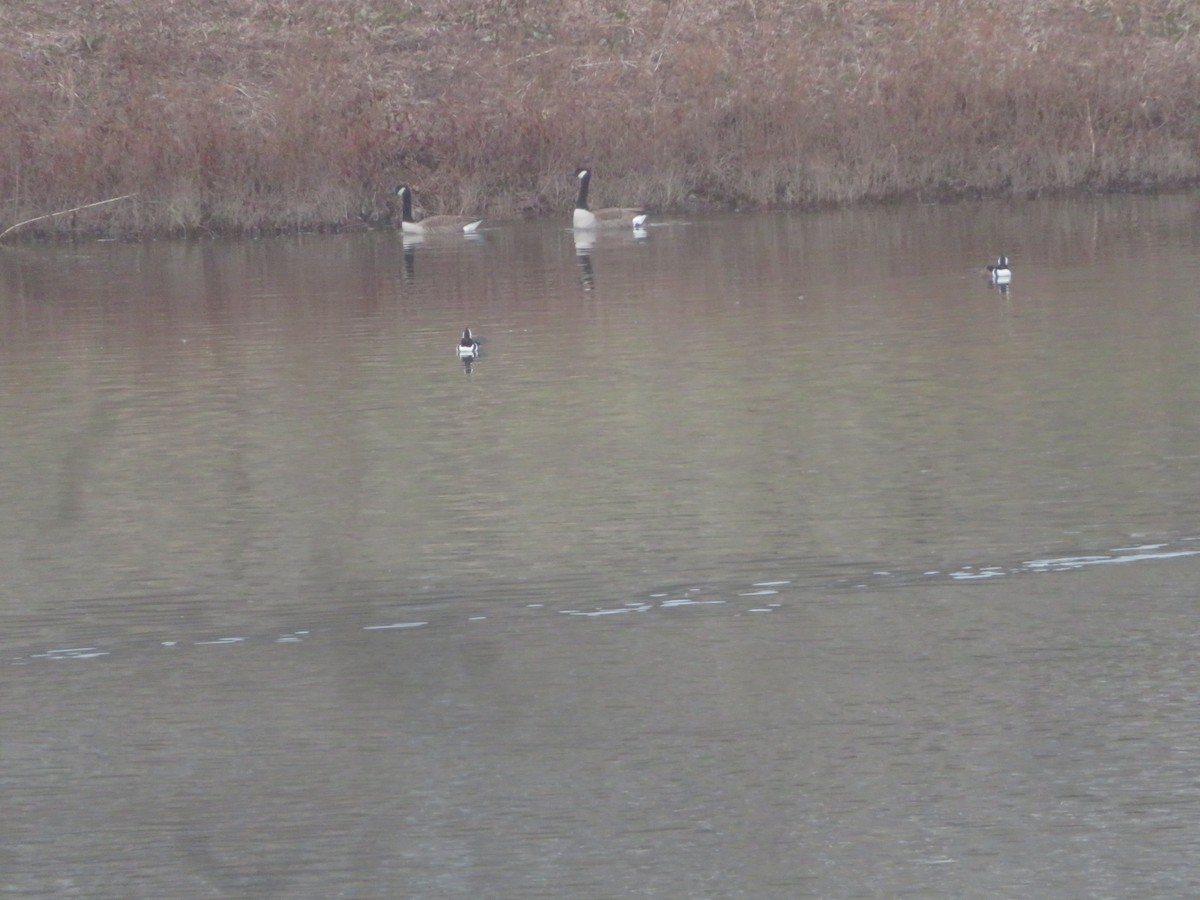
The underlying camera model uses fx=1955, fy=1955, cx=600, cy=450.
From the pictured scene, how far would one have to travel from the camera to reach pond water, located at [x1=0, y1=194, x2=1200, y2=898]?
478 centimetres

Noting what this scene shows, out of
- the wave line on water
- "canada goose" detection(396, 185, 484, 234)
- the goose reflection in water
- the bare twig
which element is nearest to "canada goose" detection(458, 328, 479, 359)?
the goose reflection in water

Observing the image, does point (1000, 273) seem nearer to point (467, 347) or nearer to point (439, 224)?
point (467, 347)

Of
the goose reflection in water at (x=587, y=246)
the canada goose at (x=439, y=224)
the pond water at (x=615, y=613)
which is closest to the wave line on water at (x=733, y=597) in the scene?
the pond water at (x=615, y=613)

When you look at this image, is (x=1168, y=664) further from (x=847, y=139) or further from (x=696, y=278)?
(x=847, y=139)

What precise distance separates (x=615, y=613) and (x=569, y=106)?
21.3 m

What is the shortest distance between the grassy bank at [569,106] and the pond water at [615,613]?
11607mm

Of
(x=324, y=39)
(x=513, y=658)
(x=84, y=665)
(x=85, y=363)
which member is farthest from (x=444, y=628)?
(x=324, y=39)

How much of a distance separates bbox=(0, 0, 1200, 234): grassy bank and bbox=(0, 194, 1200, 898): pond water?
457 inches

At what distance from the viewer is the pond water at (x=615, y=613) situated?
4.78m

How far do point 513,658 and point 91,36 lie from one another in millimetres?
27281

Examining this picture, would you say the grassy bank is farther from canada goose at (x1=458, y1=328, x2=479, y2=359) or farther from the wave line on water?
the wave line on water

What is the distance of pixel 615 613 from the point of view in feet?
21.7

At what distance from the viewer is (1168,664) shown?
19.1ft

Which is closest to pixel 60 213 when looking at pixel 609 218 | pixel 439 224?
pixel 439 224
